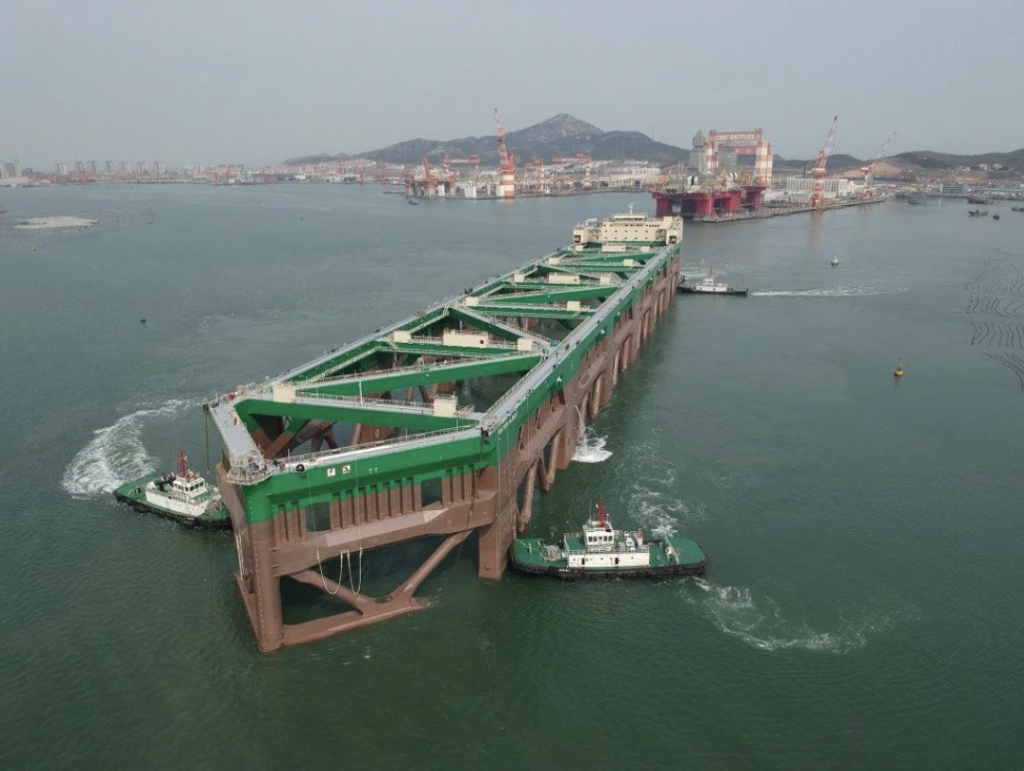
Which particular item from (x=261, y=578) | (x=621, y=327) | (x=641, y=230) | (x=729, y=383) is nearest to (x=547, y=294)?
(x=621, y=327)

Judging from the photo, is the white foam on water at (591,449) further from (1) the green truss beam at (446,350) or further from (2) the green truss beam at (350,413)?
(2) the green truss beam at (350,413)

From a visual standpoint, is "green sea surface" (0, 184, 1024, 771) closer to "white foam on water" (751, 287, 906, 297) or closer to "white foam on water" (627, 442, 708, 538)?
"white foam on water" (627, 442, 708, 538)

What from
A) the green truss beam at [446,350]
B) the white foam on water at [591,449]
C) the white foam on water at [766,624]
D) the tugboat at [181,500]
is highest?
the green truss beam at [446,350]

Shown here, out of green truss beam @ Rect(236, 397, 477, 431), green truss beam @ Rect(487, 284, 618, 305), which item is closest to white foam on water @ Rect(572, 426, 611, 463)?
green truss beam @ Rect(487, 284, 618, 305)

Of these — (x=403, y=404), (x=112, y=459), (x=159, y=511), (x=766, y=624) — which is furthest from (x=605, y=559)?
→ (x=112, y=459)

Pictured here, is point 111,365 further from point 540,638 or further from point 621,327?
point 540,638

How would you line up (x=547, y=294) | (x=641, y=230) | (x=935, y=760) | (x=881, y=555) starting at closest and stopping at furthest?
(x=935, y=760), (x=881, y=555), (x=547, y=294), (x=641, y=230)

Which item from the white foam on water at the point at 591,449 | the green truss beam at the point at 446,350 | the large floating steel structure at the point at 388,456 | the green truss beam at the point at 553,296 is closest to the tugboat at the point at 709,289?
the green truss beam at the point at 553,296
